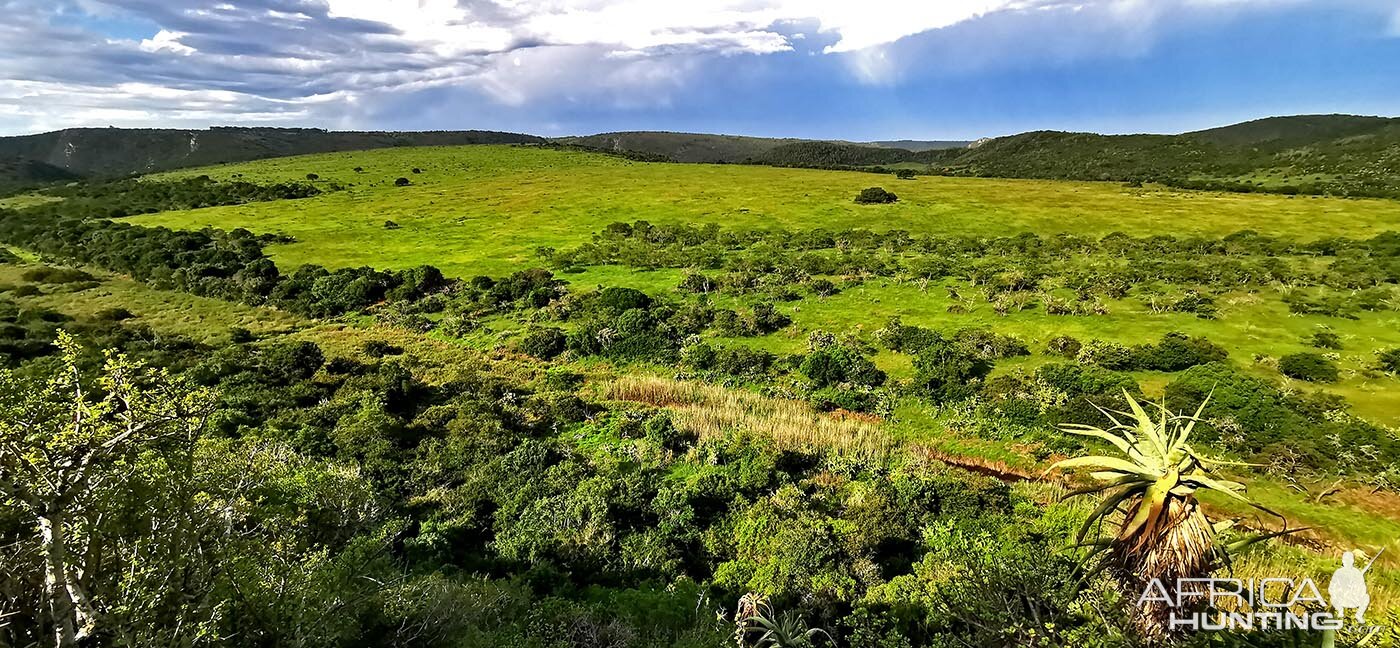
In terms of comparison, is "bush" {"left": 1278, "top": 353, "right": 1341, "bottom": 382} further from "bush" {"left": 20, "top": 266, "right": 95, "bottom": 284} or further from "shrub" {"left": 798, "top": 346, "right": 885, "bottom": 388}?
"bush" {"left": 20, "top": 266, "right": 95, "bottom": 284}

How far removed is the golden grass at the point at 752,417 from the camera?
59.8ft

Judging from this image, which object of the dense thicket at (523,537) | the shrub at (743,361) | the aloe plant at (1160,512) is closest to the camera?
the aloe plant at (1160,512)

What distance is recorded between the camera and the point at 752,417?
66.0ft

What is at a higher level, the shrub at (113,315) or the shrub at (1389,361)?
the shrub at (1389,361)

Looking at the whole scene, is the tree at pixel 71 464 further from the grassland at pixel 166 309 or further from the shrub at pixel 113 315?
the shrub at pixel 113 315

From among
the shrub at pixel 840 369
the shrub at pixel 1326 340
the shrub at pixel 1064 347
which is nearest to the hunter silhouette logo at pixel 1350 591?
the shrub at pixel 840 369

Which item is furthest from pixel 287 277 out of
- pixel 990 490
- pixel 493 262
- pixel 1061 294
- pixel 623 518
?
pixel 1061 294

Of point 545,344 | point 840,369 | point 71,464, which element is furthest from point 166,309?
point 71,464

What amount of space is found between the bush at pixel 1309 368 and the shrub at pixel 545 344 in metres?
27.5

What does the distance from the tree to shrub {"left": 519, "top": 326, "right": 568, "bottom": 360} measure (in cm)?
2021

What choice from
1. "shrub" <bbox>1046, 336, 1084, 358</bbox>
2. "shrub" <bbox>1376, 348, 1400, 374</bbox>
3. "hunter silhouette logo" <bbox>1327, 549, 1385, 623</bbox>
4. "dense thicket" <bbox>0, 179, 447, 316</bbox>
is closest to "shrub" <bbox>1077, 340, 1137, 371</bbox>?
"shrub" <bbox>1046, 336, 1084, 358</bbox>

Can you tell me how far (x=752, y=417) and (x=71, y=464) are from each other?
16325 millimetres

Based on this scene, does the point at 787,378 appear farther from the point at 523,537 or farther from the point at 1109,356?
the point at 523,537

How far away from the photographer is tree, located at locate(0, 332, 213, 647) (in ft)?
18.4
